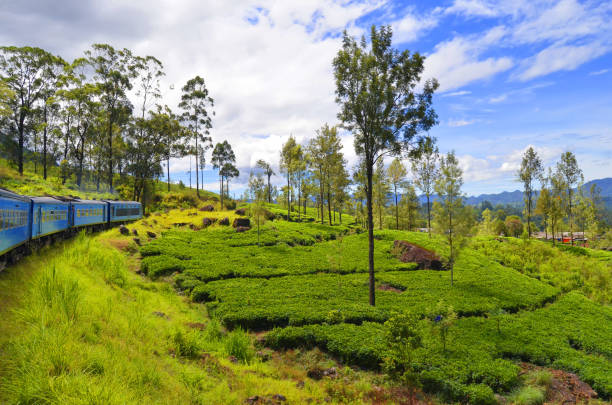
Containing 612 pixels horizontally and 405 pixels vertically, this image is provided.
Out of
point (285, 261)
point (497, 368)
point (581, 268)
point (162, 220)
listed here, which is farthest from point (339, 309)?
point (162, 220)

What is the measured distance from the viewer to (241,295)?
20844 millimetres

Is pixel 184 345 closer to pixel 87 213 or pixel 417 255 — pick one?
pixel 87 213

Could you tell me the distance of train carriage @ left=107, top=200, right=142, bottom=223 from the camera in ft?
124

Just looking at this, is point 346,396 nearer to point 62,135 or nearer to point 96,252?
point 96,252

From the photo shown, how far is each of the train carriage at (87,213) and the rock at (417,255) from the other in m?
33.6

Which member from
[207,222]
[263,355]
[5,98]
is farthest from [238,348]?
[5,98]

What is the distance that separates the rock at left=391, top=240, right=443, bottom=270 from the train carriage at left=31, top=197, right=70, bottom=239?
32918 mm

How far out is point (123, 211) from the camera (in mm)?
41844

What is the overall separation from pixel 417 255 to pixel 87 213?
35.9 meters

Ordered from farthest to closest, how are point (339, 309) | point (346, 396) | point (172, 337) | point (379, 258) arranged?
point (379, 258) < point (339, 309) < point (172, 337) < point (346, 396)

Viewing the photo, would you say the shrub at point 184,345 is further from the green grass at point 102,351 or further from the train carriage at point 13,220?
the train carriage at point 13,220

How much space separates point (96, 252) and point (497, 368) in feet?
80.0

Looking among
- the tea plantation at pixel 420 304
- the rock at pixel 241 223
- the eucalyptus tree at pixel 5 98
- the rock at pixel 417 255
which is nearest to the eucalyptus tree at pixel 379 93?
the tea plantation at pixel 420 304

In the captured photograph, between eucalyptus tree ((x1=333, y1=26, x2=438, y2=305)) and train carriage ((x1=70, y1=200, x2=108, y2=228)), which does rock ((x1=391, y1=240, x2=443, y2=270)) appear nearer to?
eucalyptus tree ((x1=333, y1=26, x2=438, y2=305))
